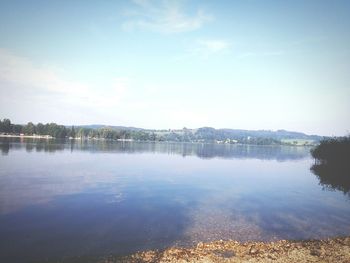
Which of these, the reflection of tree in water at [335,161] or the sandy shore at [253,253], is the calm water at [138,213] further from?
the reflection of tree in water at [335,161]

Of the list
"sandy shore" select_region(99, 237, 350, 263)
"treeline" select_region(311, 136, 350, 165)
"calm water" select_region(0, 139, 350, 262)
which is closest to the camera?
"sandy shore" select_region(99, 237, 350, 263)

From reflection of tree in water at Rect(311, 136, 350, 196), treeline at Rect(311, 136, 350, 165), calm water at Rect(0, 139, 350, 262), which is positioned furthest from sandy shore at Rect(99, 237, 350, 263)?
treeline at Rect(311, 136, 350, 165)

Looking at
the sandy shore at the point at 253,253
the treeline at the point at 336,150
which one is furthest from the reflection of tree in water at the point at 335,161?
the sandy shore at the point at 253,253

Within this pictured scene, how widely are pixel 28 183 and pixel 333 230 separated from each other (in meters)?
49.7

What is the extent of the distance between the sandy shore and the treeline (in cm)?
8694

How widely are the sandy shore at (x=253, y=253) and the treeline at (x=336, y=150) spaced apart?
285 feet

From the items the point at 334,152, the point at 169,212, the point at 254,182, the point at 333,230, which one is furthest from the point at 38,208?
the point at 334,152

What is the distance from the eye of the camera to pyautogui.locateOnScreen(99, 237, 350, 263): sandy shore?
24.6m

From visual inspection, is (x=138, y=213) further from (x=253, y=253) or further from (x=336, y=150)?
(x=336, y=150)

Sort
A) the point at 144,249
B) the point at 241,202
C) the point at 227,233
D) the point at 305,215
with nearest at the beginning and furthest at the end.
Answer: the point at 144,249 → the point at 227,233 → the point at 305,215 → the point at 241,202

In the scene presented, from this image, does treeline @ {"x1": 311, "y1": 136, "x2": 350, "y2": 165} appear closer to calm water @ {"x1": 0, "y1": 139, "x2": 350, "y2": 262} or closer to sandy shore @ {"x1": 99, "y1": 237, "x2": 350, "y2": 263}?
calm water @ {"x1": 0, "y1": 139, "x2": 350, "y2": 262}

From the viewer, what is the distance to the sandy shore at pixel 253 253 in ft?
80.8

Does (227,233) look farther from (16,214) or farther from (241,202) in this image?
(16,214)

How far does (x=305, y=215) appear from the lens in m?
44.5
